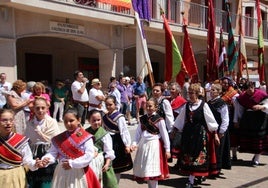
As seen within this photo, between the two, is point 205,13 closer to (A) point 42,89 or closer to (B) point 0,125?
(A) point 42,89

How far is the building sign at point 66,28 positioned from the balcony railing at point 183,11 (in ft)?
2.71

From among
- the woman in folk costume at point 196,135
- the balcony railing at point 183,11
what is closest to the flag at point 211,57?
the balcony railing at point 183,11

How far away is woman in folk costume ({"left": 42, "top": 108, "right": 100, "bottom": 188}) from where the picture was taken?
12.7ft

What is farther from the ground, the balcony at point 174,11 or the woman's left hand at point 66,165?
the balcony at point 174,11

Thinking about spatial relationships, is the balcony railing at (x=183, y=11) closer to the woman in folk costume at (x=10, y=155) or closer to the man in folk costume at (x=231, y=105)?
the man in folk costume at (x=231, y=105)

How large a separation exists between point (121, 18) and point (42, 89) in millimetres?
8111

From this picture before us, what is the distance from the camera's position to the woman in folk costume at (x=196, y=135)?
616 cm

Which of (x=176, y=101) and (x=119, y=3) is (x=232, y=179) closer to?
(x=176, y=101)

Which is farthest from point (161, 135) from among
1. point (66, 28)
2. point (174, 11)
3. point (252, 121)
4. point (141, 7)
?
point (174, 11)

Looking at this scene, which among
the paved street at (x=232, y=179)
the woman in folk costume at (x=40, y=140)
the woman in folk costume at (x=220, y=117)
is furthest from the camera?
the woman in folk costume at (x=220, y=117)

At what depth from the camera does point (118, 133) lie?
17.7ft

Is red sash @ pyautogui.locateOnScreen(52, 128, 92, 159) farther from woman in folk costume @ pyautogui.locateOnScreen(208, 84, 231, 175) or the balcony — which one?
the balcony

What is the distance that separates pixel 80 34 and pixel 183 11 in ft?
19.4

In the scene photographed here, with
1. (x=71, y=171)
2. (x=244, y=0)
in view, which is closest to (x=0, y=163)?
(x=71, y=171)
